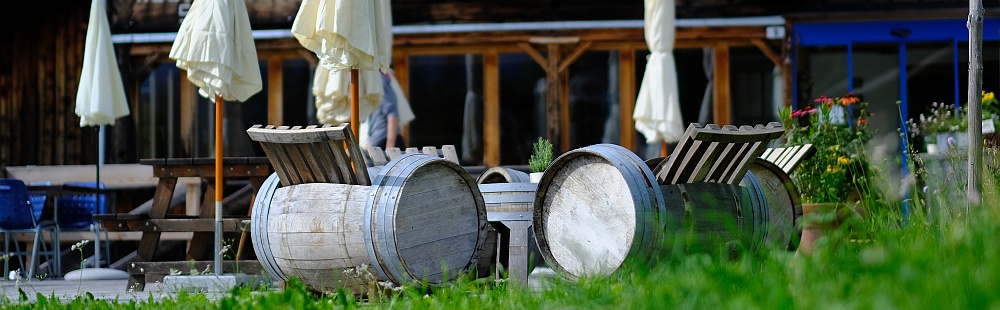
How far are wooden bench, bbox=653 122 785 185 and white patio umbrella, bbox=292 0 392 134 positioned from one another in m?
2.21

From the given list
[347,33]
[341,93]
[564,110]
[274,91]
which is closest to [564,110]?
[564,110]

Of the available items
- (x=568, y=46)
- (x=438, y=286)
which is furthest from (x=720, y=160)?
(x=568, y=46)

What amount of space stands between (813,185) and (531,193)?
2691 mm

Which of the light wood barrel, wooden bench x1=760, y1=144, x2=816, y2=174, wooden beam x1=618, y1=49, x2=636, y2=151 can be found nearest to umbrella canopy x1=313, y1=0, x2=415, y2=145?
the light wood barrel

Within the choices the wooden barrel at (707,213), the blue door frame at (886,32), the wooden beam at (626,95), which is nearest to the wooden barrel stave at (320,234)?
the wooden barrel at (707,213)

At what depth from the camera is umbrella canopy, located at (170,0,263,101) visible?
7.00m

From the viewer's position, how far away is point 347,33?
6641mm

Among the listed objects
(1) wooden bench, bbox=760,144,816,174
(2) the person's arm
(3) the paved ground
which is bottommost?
(3) the paved ground

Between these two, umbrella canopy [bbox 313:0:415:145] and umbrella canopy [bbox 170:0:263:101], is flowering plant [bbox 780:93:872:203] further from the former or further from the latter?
umbrella canopy [bbox 170:0:263:101]

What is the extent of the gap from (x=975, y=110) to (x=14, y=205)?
6.67 meters

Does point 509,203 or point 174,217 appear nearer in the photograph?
point 509,203

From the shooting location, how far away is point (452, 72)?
12.8 metres

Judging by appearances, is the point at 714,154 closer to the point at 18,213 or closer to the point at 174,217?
the point at 174,217

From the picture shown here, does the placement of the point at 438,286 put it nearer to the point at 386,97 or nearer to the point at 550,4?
the point at 386,97
